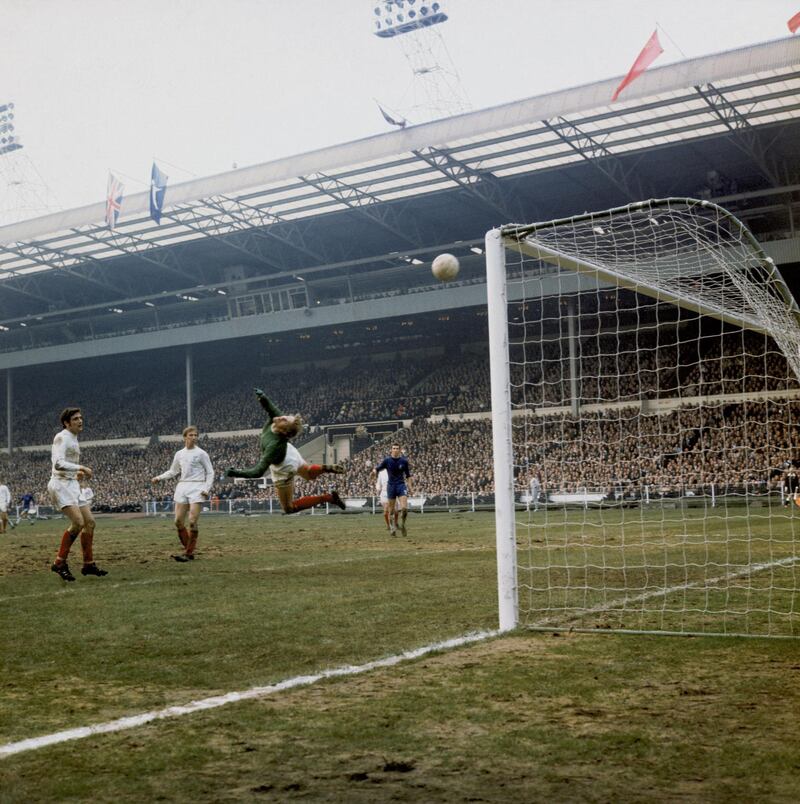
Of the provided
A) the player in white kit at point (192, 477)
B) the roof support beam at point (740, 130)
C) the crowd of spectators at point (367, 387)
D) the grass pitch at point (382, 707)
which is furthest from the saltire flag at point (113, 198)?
the grass pitch at point (382, 707)

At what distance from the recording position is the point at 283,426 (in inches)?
440

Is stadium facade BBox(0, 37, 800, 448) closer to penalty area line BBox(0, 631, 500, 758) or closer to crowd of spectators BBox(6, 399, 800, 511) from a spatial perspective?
crowd of spectators BBox(6, 399, 800, 511)

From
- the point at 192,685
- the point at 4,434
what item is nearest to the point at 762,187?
the point at 192,685

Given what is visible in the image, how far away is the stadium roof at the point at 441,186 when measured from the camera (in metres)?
34.2

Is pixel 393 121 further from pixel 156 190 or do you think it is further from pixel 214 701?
pixel 214 701

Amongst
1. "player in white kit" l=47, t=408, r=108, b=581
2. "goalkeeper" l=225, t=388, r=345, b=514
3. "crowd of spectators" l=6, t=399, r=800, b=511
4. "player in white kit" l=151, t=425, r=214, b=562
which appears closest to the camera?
"goalkeeper" l=225, t=388, r=345, b=514

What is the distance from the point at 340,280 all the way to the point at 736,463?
91.0 ft

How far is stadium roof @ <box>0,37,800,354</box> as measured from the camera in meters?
34.2

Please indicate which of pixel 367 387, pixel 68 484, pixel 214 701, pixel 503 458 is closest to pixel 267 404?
pixel 68 484

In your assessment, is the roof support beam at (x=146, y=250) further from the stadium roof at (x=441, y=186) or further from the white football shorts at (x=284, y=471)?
the white football shorts at (x=284, y=471)

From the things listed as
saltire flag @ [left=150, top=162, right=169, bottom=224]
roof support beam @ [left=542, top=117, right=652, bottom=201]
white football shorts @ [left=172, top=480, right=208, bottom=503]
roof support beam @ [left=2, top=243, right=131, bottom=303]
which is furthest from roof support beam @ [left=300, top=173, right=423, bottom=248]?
white football shorts @ [left=172, top=480, right=208, bottom=503]

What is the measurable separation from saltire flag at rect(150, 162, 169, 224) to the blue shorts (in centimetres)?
2648

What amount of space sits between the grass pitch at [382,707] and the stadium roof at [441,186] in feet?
94.4

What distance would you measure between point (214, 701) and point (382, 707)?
0.94 m
